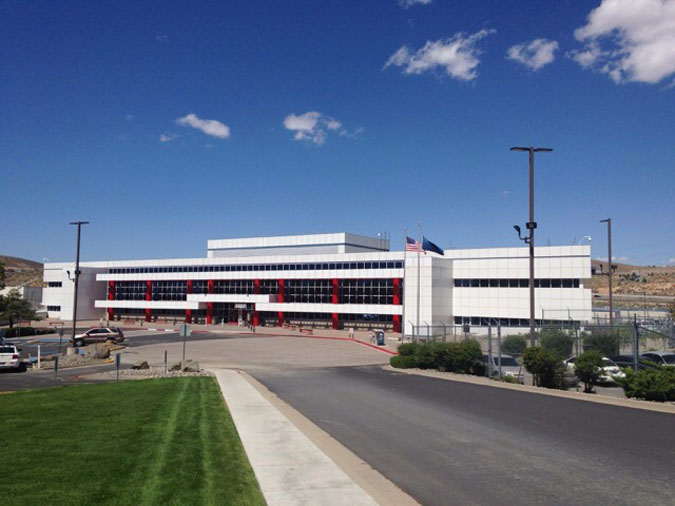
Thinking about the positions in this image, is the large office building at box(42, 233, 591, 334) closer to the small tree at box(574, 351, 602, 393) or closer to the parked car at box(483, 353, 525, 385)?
the parked car at box(483, 353, 525, 385)

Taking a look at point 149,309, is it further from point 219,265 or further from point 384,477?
point 384,477

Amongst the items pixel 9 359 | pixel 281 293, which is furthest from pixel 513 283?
pixel 9 359

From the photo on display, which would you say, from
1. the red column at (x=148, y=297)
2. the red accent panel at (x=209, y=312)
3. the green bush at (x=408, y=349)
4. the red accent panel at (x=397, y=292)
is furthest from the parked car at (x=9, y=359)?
the red column at (x=148, y=297)

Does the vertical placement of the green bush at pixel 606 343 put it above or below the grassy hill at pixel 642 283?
below

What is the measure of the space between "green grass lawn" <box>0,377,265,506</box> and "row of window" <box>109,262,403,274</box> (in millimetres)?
49492

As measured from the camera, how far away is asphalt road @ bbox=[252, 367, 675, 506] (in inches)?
340

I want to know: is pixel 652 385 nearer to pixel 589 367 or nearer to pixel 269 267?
pixel 589 367

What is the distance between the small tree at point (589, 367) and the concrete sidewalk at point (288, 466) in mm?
12260

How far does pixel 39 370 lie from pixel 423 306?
39.0m

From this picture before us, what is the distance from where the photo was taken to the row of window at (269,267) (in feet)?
215

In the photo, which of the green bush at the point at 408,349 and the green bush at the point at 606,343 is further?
the green bush at the point at 408,349

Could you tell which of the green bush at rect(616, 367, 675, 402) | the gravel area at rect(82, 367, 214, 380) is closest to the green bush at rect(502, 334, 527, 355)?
the green bush at rect(616, 367, 675, 402)

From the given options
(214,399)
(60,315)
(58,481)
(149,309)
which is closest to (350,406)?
(214,399)

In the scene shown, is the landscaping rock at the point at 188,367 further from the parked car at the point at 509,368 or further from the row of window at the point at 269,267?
the row of window at the point at 269,267
